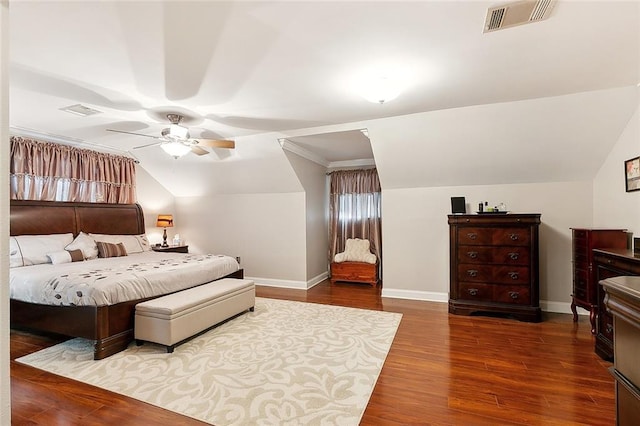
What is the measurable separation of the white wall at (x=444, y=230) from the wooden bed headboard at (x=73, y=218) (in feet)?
14.9

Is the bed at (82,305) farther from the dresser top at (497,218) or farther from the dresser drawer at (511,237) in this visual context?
the dresser drawer at (511,237)

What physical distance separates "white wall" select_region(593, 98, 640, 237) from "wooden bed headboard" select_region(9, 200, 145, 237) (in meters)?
7.10

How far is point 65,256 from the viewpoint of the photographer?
13.5ft

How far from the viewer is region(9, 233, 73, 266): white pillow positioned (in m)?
3.86

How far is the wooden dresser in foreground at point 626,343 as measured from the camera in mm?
827

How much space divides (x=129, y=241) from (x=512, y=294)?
19.1 feet

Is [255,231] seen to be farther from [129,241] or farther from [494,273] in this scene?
[494,273]

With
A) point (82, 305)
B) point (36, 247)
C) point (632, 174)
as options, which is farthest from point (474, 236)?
point (36, 247)

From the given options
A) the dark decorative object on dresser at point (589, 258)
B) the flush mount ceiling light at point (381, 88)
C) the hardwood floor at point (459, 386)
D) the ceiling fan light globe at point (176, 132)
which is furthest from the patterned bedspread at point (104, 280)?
the dark decorative object on dresser at point (589, 258)

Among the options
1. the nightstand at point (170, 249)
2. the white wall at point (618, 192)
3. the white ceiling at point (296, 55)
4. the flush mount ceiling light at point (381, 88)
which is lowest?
the nightstand at point (170, 249)

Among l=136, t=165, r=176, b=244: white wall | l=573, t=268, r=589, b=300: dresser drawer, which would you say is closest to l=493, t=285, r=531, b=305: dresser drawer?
l=573, t=268, r=589, b=300: dresser drawer

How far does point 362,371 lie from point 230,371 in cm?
113

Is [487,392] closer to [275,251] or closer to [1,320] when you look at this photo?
[1,320]

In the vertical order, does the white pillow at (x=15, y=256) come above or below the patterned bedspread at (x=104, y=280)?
above
